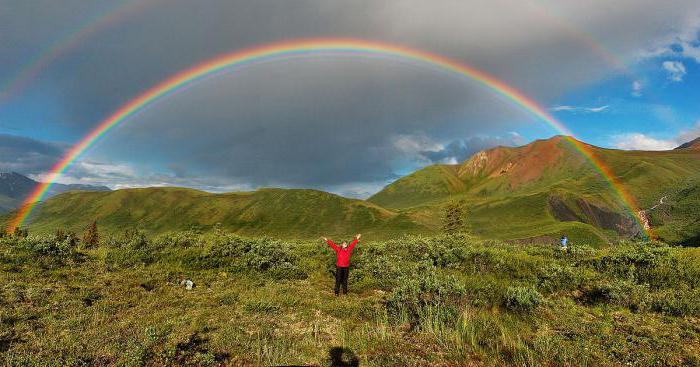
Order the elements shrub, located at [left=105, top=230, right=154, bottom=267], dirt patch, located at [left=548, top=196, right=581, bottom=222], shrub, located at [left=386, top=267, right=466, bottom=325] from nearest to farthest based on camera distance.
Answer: shrub, located at [left=386, top=267, right=466, bottom=325]
shrub, located at [left=105, top=230, right=154, bottom=267]
dirt patch, located at [left=548, top=196, right=581, bottom=222]

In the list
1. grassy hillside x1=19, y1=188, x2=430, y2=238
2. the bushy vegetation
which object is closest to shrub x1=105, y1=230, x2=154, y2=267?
the bushy vegetation

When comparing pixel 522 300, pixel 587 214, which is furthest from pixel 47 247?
pixel 587 214

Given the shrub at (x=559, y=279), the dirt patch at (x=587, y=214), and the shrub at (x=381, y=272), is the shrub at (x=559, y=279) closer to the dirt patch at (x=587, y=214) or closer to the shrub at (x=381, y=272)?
the shrub at (x=381, y=272)

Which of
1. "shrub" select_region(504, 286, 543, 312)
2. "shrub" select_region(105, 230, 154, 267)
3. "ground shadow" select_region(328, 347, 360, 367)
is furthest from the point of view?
"shrub" select_region(105, 230, 154, 267)

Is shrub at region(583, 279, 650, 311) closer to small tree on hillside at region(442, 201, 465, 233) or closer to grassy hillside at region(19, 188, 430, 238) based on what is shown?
small tree on hillside at region(442, 201, 465, 233)

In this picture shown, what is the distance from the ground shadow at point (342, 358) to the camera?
28.7ft

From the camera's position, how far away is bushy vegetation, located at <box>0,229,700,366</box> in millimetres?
8992

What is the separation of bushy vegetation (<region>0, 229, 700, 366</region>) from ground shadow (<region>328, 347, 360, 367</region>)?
0.12 m

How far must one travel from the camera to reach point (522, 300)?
12.9m

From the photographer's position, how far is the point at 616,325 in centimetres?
1124

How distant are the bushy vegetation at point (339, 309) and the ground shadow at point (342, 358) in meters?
0.12

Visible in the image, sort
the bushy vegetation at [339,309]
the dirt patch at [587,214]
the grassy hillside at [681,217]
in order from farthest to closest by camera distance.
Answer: the dirt patch at [587,214], the grassy hillside at [681,217], the bushy vegetation at [339,309]

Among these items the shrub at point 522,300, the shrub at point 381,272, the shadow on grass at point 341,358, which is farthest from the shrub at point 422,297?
the shadow on grass at point 341,358

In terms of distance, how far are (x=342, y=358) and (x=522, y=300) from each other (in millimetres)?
7664
